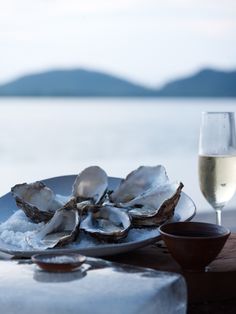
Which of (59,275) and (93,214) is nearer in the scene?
(59,275)

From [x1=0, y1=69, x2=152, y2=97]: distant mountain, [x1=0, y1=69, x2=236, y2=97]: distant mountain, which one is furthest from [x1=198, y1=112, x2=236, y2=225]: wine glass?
[x1=0, y1=69, x2=152, y2=97]: distant mountain

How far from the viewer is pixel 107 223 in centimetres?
102

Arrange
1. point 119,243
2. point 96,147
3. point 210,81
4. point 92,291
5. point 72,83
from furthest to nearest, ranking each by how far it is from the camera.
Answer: point 72,83, point 210,81, point 96,147, point 119,243, point 92,291

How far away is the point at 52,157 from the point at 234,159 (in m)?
4.00

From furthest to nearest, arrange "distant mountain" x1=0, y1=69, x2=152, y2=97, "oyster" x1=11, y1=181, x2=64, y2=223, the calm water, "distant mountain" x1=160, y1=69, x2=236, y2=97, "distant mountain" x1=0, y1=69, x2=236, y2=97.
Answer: "distant mountain" x1=0, y1=69, x2=152, y2=97 < "distant mountain" x1=0, y1=69, x2=236, y2=97 < "distant mountain" x1=160, y1=69, x2=236, y2=97 < the calm water < "oyster" x1=11, y1=181, x2=64, y2=223

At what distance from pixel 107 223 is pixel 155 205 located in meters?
0.10

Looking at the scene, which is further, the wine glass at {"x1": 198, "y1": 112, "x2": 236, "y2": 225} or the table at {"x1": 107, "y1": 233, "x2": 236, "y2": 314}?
the wine glass at {"x1": 198, "y1": 112, "x2": 236, "y2": 225}

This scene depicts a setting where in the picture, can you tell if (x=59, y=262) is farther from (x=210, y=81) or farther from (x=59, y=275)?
(x=210, y=81)

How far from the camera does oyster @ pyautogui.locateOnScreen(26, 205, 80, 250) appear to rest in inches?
38.1

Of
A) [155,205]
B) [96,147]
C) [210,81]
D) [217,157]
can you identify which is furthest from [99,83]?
[155,205]

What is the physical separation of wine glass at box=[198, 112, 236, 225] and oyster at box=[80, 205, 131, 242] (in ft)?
0.72

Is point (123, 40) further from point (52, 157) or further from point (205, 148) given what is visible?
point (205, 148)

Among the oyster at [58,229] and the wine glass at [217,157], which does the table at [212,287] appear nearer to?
the oyster at [58,229]

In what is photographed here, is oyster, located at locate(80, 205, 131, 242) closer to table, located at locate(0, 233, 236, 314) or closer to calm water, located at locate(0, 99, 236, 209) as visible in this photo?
table, located at locate(0, 233, 236, 314)
